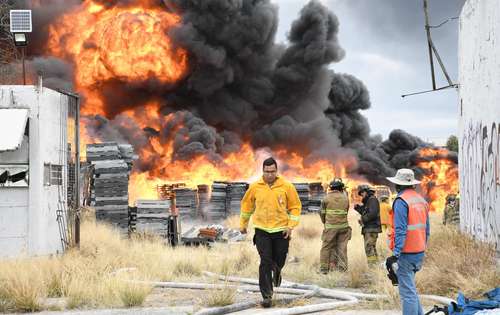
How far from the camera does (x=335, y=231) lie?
1118 cm

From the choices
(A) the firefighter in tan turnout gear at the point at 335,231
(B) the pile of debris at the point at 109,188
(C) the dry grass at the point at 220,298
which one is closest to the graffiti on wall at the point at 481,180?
(A) the firefighter in tan turnout gear at the point at 335,231

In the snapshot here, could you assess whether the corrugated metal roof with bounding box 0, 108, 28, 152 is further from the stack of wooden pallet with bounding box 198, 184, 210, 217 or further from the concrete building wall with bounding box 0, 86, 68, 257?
the stack of wooden pallet with bounding box 198, 184, 210, 217

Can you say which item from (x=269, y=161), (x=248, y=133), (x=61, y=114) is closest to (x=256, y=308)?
(x=269, y=161)

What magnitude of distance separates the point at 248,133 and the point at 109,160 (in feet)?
92.8

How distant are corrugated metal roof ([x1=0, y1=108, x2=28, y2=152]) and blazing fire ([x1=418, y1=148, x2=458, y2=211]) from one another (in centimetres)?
3047

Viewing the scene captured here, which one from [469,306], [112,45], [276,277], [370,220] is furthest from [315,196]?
[469,306]

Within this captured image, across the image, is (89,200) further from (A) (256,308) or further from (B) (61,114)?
(A) (256,308)

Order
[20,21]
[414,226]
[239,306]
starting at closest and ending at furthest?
[414,226] → [239,306] → [20,21]

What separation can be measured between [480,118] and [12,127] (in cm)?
798

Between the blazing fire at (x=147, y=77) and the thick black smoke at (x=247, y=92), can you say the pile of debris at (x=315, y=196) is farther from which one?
the thick black smoke at (x=247, y=92)

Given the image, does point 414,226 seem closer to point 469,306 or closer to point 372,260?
point 469,306

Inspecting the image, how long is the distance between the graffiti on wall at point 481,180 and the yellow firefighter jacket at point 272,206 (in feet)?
11.7

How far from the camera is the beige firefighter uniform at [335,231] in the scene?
11.2 meters

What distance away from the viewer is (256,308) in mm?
7746
